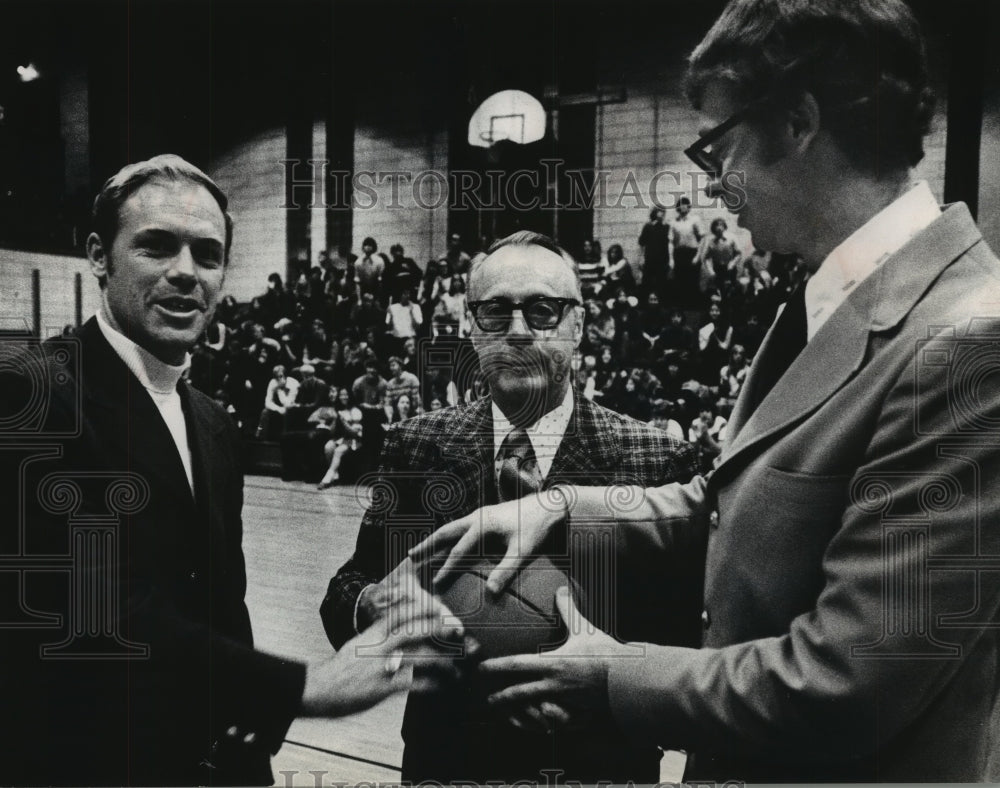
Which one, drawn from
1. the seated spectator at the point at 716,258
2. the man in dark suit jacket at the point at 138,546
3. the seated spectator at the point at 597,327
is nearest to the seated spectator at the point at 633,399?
the seated spectator at the point at 597,327

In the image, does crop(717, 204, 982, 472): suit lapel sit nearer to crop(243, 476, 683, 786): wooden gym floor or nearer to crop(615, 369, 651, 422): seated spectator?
crop(615, 369, 651, 422): seated spectator

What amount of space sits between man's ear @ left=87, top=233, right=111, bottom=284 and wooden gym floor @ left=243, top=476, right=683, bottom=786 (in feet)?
2.53

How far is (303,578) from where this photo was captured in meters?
2.55

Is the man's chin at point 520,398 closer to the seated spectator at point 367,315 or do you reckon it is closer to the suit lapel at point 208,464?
the seated spectator at point 367,315

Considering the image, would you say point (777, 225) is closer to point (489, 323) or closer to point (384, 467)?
point (489, 323)

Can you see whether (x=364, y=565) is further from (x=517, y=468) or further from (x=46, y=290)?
(x=46, y=290)

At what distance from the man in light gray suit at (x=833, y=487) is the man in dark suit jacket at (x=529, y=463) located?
3.6 inches

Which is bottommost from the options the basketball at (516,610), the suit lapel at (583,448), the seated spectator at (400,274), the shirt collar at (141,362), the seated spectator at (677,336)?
the basketball at (516,610)

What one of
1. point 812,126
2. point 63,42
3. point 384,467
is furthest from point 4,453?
point 812,126

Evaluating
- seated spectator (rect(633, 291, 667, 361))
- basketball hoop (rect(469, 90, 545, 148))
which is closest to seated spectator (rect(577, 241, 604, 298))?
seated spectator (rect(633, 291, 667, 361))

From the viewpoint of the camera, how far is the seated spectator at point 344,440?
8.32 ft

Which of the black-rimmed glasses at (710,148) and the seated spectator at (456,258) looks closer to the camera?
the black-rimmed glasses at (710,148)

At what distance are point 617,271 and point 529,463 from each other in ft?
2.11

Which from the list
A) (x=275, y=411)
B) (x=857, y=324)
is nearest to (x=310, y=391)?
(x=275, y=411)
